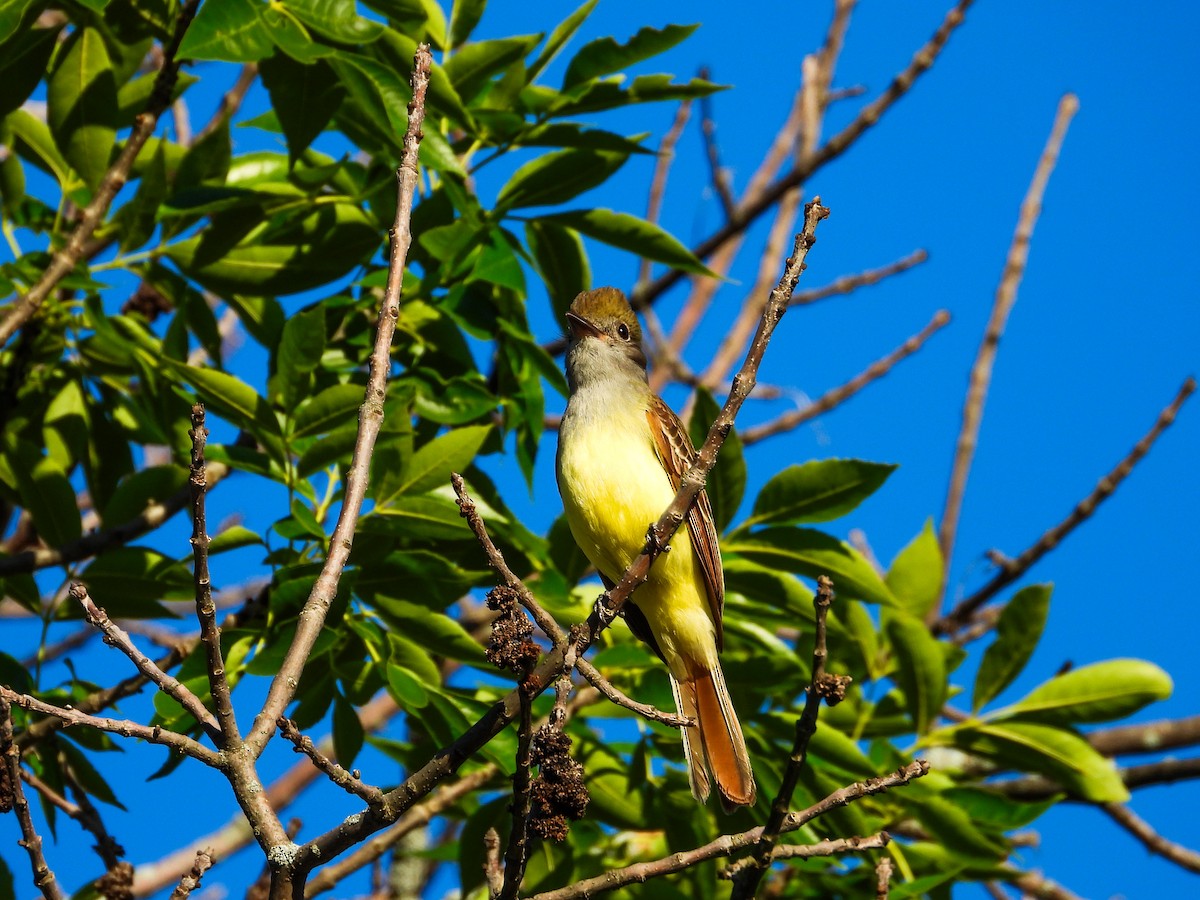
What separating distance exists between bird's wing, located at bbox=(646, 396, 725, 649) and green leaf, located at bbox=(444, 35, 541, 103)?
1.43 m

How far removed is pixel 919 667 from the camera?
4.63m

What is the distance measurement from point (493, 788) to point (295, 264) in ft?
6.62

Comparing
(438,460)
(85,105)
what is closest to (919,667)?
(438,460)

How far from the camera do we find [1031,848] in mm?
5926

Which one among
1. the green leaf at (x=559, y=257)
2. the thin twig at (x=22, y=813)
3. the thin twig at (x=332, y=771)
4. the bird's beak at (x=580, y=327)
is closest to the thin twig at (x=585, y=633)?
the thin twig at (x=332, y=771)

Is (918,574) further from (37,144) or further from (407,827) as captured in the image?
(37,144)

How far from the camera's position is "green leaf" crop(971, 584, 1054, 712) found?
477cm

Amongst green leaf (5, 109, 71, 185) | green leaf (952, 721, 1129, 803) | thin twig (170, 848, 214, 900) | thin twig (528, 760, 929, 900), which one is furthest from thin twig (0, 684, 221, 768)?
green leaf (5, 109, 71, 185)

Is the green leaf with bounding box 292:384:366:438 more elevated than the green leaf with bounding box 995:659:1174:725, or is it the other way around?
the green leaf with bounding box 292:384:366:438

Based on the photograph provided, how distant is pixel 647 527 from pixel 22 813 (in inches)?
93.1

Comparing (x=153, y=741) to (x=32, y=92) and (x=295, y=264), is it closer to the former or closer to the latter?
(x=295, y=264)

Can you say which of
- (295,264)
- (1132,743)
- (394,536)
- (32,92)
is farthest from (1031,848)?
(32,92)

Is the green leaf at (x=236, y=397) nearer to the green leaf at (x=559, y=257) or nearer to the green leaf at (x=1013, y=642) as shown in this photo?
the green leaf at (x=559, y=257)

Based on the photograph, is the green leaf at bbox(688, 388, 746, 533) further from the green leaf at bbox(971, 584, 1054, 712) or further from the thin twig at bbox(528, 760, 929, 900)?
the thin twig at bbox(528, 760, 929, 900)
